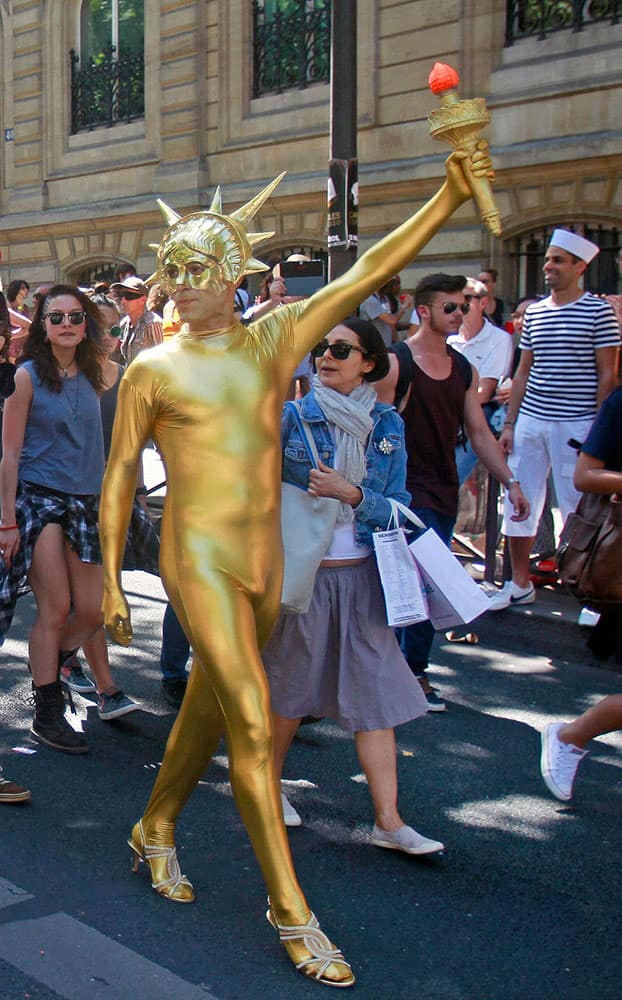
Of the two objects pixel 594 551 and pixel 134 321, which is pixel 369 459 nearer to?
pixel 594 551

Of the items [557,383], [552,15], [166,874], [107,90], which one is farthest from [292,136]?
[166,874]

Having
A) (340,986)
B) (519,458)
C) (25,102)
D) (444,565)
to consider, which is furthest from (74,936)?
(25,102)

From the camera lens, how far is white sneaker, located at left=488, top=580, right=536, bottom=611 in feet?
24.0

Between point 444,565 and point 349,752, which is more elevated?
point 444,565

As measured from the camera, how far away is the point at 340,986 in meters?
3.12

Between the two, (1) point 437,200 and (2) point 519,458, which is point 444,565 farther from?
(2) point 519,458

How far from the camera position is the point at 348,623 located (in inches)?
161

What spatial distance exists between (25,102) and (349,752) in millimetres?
18850

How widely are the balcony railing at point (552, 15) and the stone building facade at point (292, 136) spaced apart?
5 centimetres

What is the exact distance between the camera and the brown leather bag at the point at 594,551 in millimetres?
→ 4215

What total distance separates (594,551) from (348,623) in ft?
2.95

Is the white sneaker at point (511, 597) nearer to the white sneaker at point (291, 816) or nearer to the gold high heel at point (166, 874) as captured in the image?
the white sneaker at point (291, 816)

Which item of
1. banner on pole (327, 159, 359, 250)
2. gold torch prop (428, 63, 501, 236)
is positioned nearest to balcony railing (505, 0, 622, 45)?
banner on pole (327, 159, 359, 250)

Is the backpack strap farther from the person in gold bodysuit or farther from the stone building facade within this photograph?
the stone building facade
